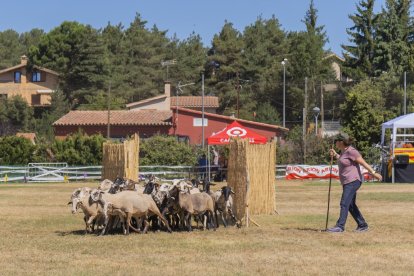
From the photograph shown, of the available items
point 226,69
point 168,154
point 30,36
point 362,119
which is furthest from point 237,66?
point 30,36

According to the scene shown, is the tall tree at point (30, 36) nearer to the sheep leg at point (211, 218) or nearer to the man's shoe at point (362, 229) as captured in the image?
the sheep leg at point (211, 218)

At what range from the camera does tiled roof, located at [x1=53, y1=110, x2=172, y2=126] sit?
223 feet

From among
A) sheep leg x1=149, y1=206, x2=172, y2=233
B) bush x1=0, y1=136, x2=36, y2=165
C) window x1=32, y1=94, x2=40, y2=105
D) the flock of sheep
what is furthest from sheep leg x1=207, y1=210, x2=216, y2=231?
window x1=32, y1=94, x2=40, y2=105

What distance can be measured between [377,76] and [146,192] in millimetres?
60761

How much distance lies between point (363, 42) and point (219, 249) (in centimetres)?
6604

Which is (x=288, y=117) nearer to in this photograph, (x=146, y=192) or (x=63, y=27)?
(x=63, y=27)

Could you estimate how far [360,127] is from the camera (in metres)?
54.8

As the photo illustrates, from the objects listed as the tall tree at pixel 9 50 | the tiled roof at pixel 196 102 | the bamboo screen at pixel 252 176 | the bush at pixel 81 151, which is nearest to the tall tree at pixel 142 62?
the tiled roof at pixel 196 102

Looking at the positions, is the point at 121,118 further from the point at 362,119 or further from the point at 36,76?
the point at 362,119

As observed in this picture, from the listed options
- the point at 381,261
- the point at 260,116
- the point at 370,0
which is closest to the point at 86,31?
the point at 260,116

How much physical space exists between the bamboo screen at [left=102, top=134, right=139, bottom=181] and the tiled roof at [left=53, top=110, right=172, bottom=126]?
4161 cm

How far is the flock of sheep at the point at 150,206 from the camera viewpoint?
15.9 meters

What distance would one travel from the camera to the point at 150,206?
16.2 metres

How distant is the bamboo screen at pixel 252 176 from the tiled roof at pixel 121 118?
152 feet
